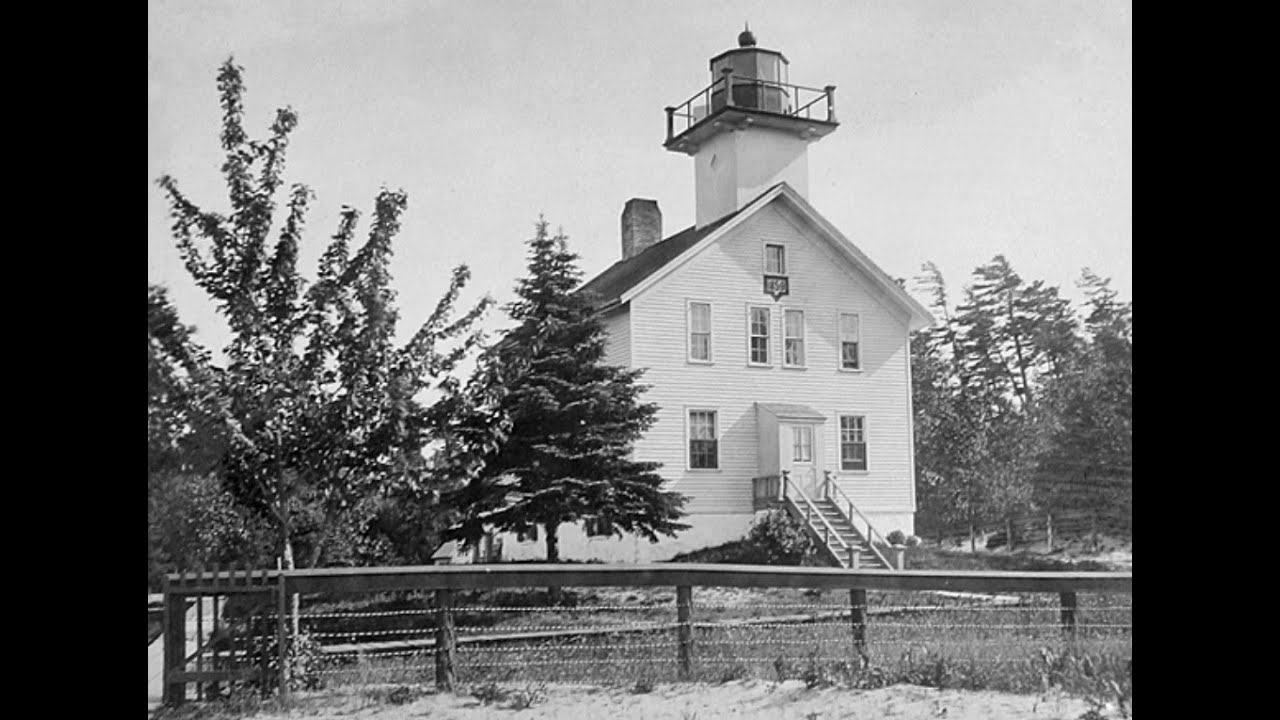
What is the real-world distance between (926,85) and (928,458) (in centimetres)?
140

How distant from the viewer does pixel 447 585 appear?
516 centimetres

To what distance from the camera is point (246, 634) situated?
5.03 metres

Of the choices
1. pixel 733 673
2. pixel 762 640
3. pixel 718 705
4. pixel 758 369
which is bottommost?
pixel 718 705

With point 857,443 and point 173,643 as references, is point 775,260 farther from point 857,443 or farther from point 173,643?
point 173,643

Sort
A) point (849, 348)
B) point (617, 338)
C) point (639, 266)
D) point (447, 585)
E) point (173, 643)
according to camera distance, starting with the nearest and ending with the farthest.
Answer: point (173, 643), point (447, 585), point (617, 338), point (639, 266), point (849, 348)

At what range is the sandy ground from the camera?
5.11 m

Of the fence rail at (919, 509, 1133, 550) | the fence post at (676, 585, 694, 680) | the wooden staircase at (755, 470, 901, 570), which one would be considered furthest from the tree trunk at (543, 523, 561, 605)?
the fence rail at (919, 509, 1133, 550)

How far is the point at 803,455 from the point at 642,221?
0.98m

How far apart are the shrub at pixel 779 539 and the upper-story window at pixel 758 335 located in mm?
533

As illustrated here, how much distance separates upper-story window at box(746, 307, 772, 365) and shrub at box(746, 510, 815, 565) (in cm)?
53

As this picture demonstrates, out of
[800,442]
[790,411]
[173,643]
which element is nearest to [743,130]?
[790,411]

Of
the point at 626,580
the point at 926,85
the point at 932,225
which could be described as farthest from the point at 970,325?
the point at 626,580
